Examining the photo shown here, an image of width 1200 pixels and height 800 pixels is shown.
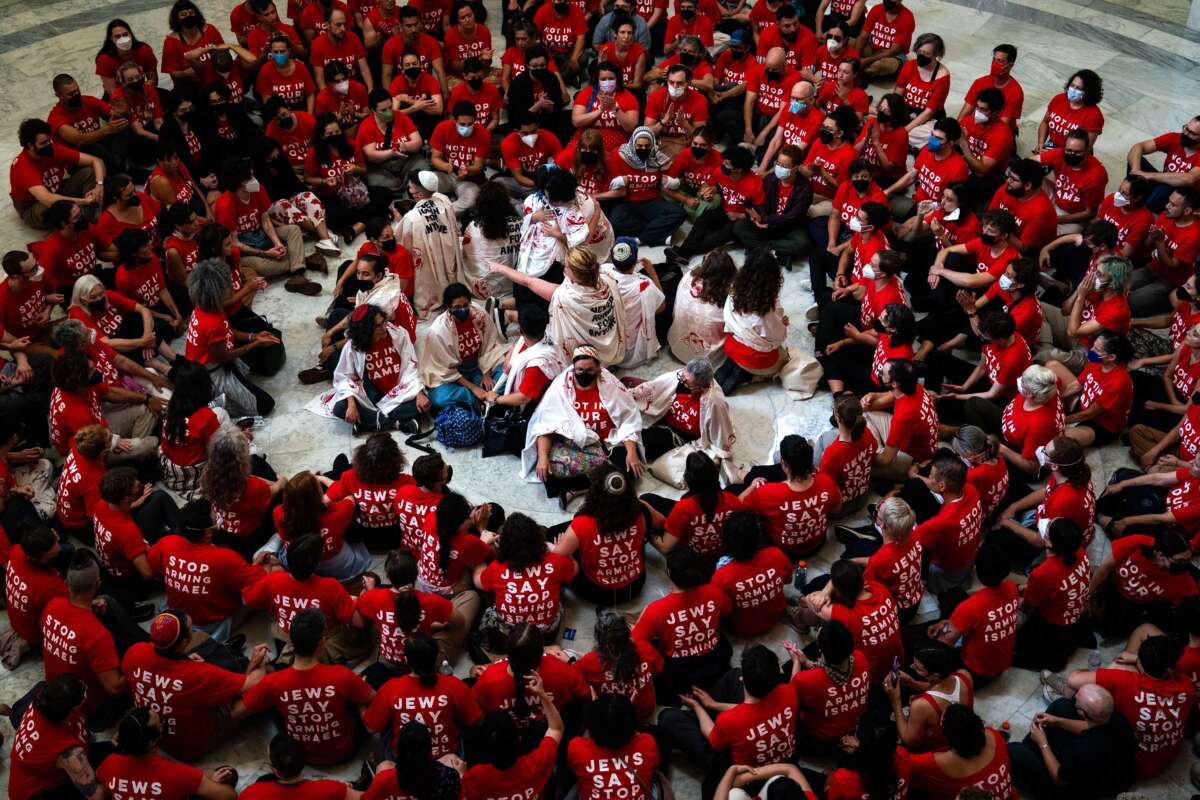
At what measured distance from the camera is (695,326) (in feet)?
35.2

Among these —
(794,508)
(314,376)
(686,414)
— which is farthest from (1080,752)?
(314,376)

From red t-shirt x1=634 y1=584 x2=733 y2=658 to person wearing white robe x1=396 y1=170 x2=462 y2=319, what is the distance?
460 centimetres

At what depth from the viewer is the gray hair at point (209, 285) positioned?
32.9 ft

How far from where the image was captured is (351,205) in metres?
12.6

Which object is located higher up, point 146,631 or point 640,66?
point 640,66

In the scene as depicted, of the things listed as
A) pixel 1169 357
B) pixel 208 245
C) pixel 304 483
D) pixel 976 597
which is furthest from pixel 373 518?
pixel 1169 357

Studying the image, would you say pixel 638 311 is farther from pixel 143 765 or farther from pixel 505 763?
pixel 143 765

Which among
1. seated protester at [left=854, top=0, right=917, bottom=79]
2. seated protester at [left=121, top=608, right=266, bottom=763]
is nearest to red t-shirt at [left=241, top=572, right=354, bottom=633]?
seated protester at [left=121, top=608, right=266, bottom=763]

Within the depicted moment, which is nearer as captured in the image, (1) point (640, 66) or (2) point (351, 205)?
(2) point (351, 205)

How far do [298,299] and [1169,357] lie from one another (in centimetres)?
767

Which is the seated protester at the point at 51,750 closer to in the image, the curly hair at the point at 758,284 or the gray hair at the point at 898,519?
the gray hair at the point at 898,519

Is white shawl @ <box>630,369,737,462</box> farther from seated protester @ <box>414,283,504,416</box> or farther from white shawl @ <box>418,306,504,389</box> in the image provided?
white shawl @ <box>418,306,504,389</box>

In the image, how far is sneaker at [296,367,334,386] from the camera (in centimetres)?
1069

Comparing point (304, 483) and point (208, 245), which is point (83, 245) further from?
point (304, 483)
